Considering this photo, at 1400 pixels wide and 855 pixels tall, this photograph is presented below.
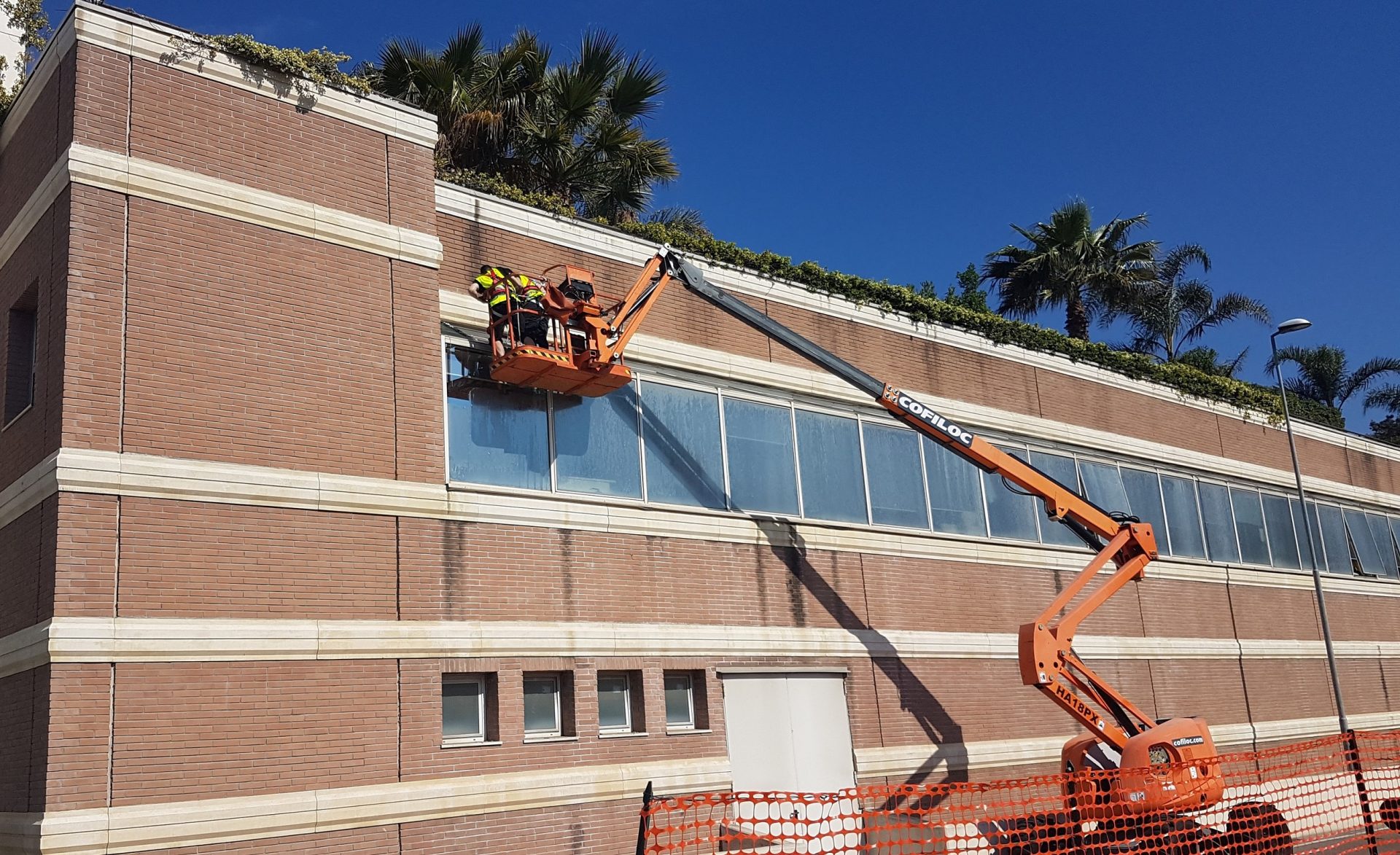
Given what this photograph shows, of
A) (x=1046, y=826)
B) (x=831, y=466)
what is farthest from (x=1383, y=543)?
(x=1046, y=826)

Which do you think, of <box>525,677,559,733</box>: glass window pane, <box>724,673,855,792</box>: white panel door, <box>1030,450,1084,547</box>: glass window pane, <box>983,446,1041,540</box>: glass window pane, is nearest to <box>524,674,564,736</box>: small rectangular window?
<box>525,677,559,733</box>: glass window pane

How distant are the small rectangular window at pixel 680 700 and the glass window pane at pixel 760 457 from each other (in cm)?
265

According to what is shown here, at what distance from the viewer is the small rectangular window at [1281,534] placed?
27.4 metres

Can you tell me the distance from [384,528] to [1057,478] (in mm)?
13686

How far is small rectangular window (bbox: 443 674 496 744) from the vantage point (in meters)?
14.0

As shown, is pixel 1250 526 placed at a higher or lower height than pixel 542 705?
higher

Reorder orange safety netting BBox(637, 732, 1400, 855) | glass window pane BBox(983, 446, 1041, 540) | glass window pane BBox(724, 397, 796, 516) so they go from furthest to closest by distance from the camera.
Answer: glass window pane BBox(983, 446, 1041, 540) < glass window pane BBox(724, 397, 796, 516) < orange safety netting BBox(637, 732, 1400, 855)

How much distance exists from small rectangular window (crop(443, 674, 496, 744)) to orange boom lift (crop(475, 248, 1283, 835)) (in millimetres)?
3631

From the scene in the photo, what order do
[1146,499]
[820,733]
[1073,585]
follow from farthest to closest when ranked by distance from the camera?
[1146,499] < [820,733] < [1073,585]

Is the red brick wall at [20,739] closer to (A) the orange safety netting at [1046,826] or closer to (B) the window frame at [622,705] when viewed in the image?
(B) the window frame at [622,705]

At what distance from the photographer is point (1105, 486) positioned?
78.5 ft

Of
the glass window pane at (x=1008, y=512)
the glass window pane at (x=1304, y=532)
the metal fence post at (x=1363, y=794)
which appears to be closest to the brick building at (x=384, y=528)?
the glass window pane at (x=1008, y=512)

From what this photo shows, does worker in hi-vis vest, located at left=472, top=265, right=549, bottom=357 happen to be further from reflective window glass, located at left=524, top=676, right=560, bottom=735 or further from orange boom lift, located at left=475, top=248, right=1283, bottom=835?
reflective window glass, located at left=524, top=676, right=560, bottom=735

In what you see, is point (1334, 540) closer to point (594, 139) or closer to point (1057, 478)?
point (1057, 478)
